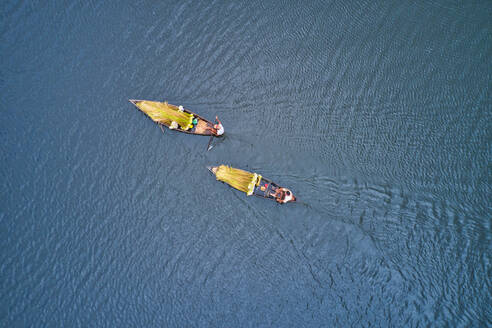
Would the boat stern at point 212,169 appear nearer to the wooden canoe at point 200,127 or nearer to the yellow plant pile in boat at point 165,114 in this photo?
the wooden canoe at point 200,127

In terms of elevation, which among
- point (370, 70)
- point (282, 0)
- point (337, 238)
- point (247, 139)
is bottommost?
point (337, 238)

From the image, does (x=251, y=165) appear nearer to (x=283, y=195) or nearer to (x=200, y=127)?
(x=283, y=195)

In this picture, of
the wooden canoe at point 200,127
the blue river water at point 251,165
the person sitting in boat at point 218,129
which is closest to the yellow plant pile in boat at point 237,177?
the blue river water at point 251,165

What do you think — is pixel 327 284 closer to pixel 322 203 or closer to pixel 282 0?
pixel 322 203

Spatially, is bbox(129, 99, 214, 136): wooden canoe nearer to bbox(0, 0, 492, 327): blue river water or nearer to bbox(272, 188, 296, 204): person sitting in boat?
bbox(0, 0, 492, 327): blue river water

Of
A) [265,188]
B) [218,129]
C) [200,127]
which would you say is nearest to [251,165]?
[265,188]

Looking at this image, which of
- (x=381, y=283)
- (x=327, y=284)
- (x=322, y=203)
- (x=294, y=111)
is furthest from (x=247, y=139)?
(x=381, y=283)

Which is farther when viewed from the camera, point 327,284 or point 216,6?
point 216,6
